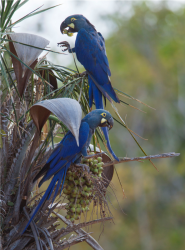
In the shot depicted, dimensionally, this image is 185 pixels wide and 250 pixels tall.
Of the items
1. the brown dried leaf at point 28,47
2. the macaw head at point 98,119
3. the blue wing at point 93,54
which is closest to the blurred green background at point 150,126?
the blue wing at point 93,54

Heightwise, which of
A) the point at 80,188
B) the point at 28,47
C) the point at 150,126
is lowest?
the point at 150,126

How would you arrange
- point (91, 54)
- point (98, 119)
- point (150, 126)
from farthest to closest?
point (150, 126)
point (91, 54)
point (98, 119)

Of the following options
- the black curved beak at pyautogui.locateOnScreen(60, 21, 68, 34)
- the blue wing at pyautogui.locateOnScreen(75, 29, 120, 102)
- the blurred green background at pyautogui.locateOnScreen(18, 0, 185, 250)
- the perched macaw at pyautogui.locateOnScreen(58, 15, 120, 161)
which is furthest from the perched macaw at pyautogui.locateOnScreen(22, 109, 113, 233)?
the blurred green background at pyautogui.locateOnScreen(18, 0, 185, 250)

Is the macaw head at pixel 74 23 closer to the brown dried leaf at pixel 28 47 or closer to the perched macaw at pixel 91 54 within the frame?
the perched macaw at pixel 91 54

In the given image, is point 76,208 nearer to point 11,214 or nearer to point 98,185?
point 98,185

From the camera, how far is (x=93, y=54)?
5.67ft

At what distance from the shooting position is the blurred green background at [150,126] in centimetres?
740

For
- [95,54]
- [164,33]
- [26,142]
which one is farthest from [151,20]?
[26,142]

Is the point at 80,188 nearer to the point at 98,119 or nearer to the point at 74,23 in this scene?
the point at 98,119

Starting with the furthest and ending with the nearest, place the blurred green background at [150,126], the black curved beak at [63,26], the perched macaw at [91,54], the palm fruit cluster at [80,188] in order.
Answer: the blurred green background at [150,126] → the black curved beak at [63,26] → the perched macaw at [91,54] → the palm fruit cluster at [80,188]

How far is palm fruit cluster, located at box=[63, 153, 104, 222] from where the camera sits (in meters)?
1.06

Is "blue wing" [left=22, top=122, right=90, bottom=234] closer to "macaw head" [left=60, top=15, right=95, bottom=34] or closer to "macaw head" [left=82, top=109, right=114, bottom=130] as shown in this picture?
"macaw head" [left=82, top=109, right=114, bottom=130]

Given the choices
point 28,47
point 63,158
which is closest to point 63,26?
point 28,47

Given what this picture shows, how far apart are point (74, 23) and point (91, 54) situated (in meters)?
0.26
